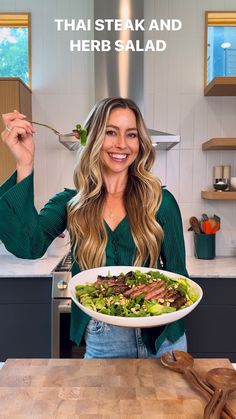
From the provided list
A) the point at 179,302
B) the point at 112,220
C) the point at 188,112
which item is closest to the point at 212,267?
the point at 188,112

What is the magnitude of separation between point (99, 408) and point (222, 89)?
2384mm

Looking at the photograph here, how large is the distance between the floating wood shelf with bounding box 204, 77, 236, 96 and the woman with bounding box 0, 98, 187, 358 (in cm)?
137

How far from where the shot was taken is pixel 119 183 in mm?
1537

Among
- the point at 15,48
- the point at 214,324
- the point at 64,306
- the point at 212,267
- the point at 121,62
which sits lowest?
the point at 214,324

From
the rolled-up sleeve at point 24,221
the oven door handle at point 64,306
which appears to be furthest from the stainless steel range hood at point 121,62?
the rolled-up sleeve at point 24,221

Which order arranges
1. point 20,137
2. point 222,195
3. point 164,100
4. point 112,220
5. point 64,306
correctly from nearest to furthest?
point 20,137
point 112,220
point 64,306
point 222,195
point 164,100

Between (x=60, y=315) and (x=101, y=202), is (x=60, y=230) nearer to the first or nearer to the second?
(x=101, y=202)

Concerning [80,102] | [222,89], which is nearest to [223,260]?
[222,89]

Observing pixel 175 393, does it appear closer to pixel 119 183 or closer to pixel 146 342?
pixel 146 342

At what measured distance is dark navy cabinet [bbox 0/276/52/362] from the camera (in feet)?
7.98

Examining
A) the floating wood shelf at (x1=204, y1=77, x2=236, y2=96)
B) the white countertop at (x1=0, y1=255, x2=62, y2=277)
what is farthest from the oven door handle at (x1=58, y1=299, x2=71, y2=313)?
the floating wood shelf at (x1=204, y1=77, x2=236, y2=96)

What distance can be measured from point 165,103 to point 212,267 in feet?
4.08

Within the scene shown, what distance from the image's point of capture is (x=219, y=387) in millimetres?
954

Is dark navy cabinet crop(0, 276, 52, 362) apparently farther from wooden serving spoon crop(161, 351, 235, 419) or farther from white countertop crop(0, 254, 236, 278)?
wooden serving spoon crop(161, 351, 235, 419)
